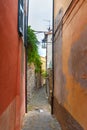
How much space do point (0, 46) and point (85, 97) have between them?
1.60m


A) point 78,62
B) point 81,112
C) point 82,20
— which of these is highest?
point 82,20

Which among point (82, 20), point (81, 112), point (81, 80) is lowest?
point (81, 112)

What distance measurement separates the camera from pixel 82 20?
13.9 feet

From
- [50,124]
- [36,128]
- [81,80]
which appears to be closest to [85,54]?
[81,80]

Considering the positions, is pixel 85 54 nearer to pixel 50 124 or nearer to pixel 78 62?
pixel 78 62

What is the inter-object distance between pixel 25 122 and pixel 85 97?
15.5 feet

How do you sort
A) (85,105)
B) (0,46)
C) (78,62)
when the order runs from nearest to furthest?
(0,46) → (85,105) → (78,62)

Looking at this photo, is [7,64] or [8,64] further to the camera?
[8,64]

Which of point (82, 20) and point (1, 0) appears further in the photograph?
point (82, 20)

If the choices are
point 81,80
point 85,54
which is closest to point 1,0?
point 85,54

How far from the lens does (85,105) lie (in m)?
3.85

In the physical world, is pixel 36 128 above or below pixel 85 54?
below

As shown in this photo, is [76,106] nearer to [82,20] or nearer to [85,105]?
[85,105]

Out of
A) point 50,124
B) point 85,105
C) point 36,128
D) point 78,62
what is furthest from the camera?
point 50,124
